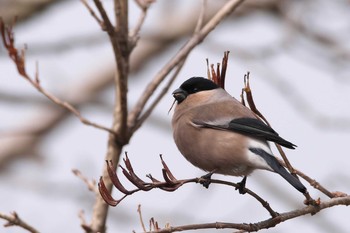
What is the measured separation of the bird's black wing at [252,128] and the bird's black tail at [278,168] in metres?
0.06

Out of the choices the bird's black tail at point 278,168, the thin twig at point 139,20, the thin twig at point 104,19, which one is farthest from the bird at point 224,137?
the thin twig at point 104,19

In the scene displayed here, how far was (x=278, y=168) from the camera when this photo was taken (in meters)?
2.97

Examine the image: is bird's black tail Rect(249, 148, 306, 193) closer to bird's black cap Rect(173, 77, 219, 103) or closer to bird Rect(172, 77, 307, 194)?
bird Rect(172, 77, 307, 194)

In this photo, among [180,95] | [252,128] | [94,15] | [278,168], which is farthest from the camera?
[180,95]

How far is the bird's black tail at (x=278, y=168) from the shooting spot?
274 cm

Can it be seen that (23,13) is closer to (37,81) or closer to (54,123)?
(54,123)

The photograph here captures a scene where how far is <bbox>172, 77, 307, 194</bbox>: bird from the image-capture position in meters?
3.13

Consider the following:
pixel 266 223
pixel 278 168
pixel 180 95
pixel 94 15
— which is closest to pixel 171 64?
pixel 180 95

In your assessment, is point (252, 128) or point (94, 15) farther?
point (94, 15)

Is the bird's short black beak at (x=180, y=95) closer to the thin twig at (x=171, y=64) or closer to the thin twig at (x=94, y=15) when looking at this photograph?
the thin twig at (x=171, y=64)

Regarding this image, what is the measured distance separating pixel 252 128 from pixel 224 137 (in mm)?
176

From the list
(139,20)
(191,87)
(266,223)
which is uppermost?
(139,20)

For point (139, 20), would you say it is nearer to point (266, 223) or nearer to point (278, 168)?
point (278, 168)

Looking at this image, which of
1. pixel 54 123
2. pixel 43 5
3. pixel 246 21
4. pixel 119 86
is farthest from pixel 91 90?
pixel 119 86
